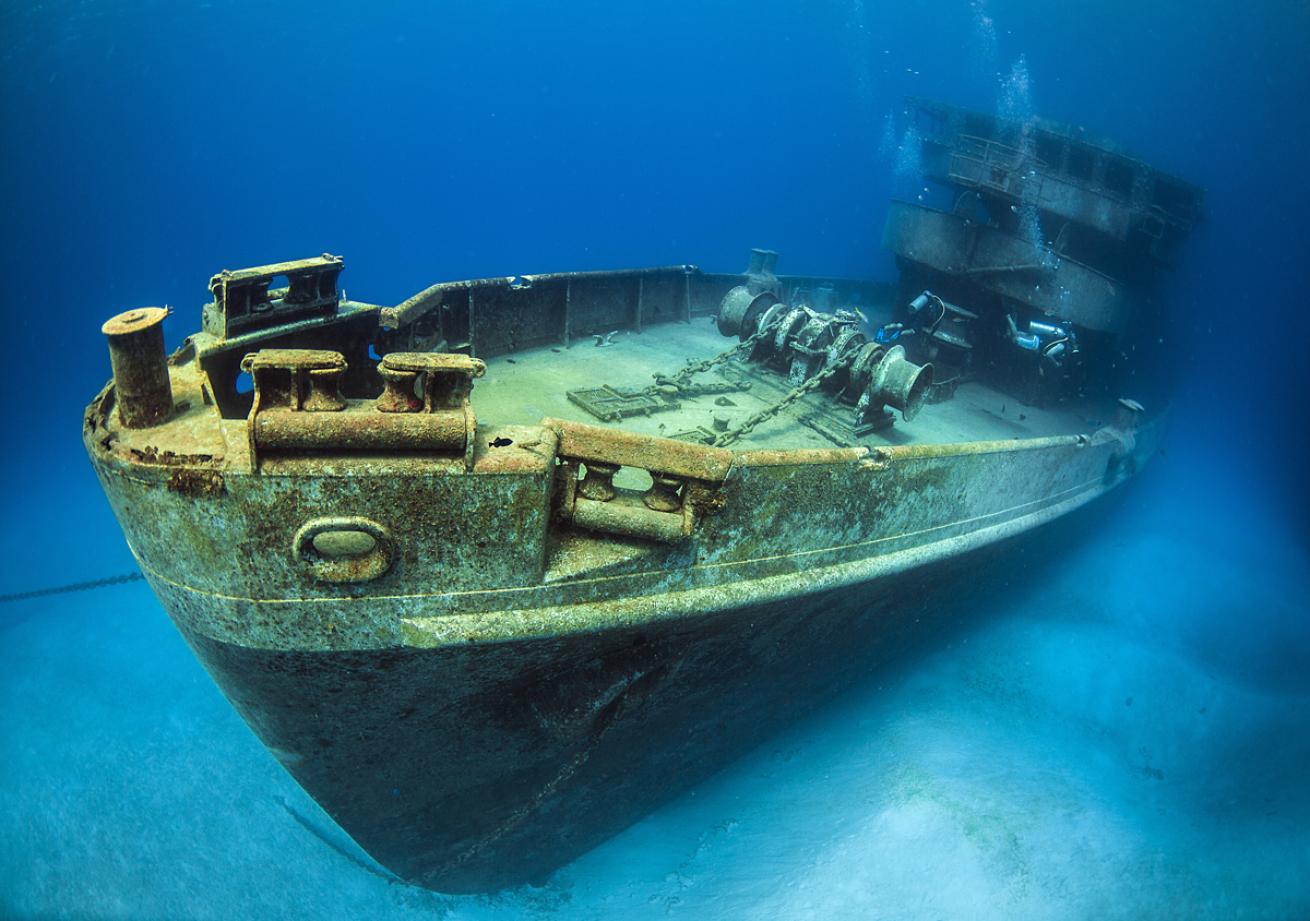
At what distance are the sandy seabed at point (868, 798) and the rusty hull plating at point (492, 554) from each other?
642 mm

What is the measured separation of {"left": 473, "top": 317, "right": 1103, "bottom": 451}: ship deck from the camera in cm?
546

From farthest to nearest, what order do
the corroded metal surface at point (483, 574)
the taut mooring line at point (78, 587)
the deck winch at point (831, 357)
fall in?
the taut mooring line at point (78, 587), the deck winch at point (831, 357), the corroded metal surface at point (483, 574)

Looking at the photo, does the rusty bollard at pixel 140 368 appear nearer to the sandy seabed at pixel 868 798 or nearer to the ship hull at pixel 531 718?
the ship hull at pixel 531 718

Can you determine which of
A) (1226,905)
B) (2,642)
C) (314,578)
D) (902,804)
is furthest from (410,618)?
(2,642)

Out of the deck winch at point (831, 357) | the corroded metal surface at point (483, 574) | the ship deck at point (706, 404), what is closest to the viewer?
the corroded metal surface at point (483, 574)

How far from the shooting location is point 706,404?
6156 mm

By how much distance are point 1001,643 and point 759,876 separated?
4.25 metres

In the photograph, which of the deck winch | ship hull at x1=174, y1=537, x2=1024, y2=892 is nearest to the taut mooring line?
ship hull at x1=174, y1=537, x2=1024, y2=892

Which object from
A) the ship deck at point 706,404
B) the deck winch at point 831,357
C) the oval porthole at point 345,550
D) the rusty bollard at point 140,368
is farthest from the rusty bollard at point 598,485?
the deck winch at point 831,357

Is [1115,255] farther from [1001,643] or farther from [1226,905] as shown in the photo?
[1226,905]

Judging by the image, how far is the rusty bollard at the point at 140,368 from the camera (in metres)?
2.51

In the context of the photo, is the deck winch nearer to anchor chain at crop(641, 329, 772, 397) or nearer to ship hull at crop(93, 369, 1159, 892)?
anchor chain at crop(641, 329, 772, 397)

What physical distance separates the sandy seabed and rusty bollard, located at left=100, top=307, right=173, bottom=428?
4.04m

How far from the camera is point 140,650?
26.3 feet
